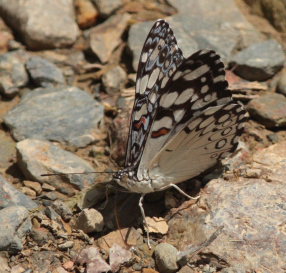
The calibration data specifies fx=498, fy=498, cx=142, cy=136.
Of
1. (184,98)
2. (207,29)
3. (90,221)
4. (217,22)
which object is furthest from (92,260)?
(217,22)

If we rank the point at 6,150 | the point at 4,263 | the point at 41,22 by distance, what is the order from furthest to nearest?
the point at 41,22 → the point at 6,150 → the point at 4,263

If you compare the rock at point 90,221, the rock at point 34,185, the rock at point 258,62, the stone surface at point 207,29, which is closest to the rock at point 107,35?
the stone surface at point 207,29

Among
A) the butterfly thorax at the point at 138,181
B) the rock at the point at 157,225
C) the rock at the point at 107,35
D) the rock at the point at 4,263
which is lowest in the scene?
the rock at the point at 4,263

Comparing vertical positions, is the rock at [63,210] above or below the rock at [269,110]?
below

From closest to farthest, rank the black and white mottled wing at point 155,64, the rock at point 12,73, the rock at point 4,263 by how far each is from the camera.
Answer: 1. the rock at point 4,263
2. the black and white mottled wing at point 155,64
3. the rock at point 12,73

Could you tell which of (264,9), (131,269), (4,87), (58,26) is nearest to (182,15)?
(264,9)

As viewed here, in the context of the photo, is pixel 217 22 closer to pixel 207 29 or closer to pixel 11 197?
pixel 207 29

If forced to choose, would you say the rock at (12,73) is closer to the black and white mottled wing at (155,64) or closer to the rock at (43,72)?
the rock at (43,72)
